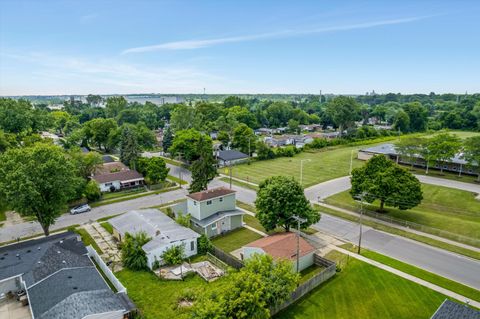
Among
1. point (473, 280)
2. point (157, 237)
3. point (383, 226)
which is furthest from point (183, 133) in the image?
point (473, 280)

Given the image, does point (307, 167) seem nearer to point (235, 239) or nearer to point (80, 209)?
point (235, 239)

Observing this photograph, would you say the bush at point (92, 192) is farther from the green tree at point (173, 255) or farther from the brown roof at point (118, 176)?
the green tree at point (173, 255)

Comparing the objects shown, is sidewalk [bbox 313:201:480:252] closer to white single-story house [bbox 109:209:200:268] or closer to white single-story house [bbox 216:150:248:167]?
white single-story house [bbox 109:209:200:268]

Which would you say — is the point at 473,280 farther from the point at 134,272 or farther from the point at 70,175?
the point at 70,175

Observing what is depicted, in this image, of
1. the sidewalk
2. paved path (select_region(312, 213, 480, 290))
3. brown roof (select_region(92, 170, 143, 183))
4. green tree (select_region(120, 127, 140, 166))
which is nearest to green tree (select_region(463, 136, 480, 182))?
the sidewalk

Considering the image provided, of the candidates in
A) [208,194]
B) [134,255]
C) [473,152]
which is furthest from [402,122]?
[134,255]

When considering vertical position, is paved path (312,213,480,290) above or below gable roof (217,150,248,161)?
below
